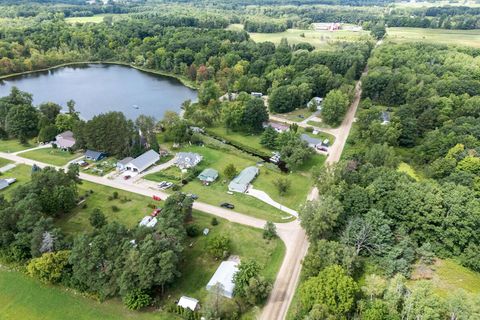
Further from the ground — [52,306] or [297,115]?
[52,306]

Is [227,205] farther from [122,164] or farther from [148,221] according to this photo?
[122,164]

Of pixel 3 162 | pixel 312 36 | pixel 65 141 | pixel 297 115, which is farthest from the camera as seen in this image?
pixel 312 36

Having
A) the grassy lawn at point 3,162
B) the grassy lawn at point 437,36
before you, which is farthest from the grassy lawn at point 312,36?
the grassy lawn at point 3,162

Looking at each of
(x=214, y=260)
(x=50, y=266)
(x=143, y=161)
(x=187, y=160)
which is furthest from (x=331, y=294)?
(x=143, y=161)

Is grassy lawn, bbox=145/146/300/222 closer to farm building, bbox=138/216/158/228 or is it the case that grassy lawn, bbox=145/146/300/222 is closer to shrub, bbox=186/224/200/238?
shrub, bbox=186/224/200/238

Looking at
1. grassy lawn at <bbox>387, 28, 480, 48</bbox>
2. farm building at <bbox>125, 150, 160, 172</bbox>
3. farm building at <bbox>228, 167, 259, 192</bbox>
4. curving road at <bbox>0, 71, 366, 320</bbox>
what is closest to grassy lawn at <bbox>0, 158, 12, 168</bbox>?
curving road at <bbox>0, 71, 366, 320</bbox>

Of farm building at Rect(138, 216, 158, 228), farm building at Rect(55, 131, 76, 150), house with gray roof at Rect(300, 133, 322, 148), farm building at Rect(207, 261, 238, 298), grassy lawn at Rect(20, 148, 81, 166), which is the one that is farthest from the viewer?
house with gray roof at Rect(300, 133, 322, 148)

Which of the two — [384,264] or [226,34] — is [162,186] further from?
[226,34]
